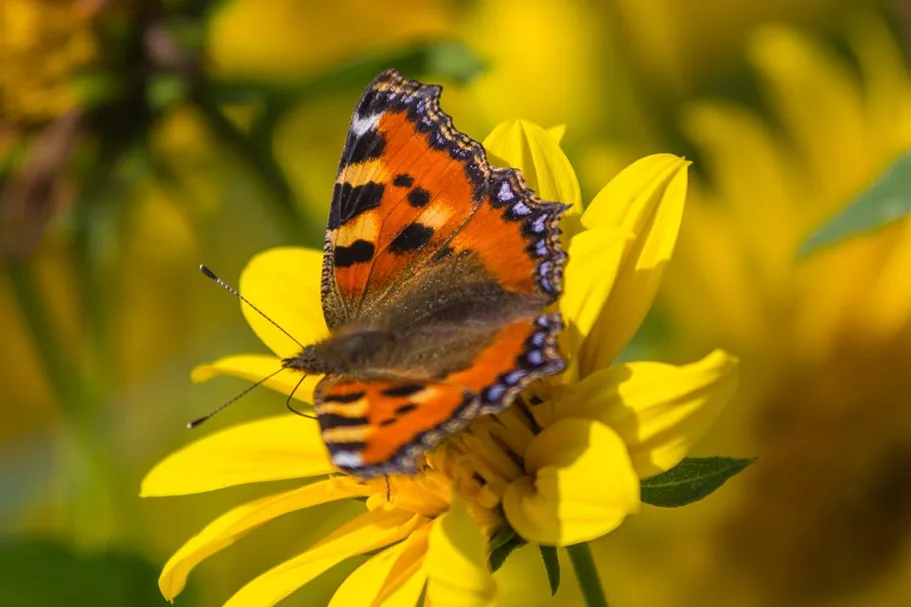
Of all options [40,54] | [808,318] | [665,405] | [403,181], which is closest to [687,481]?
[665,405]

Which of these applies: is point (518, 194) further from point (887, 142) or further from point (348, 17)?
point (348, 17)

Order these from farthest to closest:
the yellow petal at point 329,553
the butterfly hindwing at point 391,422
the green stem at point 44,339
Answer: the green stem at point 44,339 → the yellow petal at point 329,553 → the butterfly hindwing at point 391,422

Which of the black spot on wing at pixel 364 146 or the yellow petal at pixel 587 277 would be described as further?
the black spot on wing at pixel 364 146

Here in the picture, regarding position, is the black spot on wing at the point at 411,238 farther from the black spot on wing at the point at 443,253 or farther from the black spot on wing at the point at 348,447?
the black spot on wing at the point at 348,447

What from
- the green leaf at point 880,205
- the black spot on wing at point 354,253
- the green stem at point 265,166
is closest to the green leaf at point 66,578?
the green stem at point 265,166

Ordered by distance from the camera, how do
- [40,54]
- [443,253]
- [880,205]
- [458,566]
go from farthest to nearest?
[40,54]
[443,253]
[880,205]
[458,566]

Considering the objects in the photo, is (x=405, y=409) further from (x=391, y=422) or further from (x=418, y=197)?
(x=418, y=197)
